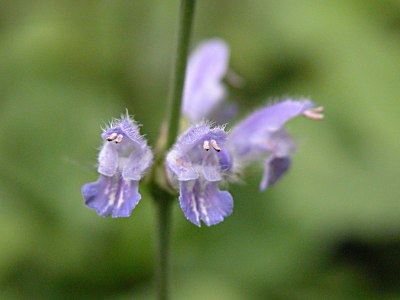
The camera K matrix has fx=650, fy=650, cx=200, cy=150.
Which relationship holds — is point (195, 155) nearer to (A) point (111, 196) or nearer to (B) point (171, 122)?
(B) point (171, 122)

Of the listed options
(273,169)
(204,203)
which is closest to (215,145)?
(204,203)

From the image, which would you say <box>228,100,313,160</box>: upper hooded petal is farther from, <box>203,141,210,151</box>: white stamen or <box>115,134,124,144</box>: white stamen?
<box>115,134,124,144</box>: white stamen

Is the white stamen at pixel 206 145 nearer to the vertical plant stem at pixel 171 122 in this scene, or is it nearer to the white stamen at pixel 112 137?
the vertical plant stem at pixel 171 122

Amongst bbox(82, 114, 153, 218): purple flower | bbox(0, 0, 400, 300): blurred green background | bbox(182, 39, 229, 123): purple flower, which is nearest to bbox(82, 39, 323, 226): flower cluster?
bbox(82, 114, 153, 218): purple flower

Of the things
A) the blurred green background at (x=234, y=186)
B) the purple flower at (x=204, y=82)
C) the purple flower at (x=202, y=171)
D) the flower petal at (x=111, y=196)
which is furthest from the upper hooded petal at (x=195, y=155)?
the blurred green background at (x=234, y=186)

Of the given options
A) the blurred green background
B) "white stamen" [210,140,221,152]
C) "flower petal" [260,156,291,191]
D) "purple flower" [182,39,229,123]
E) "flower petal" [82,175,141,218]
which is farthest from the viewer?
the blurred green background

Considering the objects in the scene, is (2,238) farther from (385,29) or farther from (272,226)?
(385,29)

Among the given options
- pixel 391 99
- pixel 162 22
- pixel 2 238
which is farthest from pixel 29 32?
pixel 391 99
